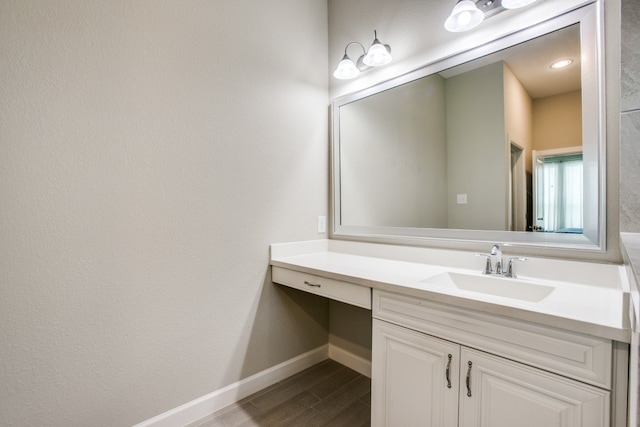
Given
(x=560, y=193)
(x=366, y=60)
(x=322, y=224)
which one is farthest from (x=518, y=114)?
(x=322, y=224)

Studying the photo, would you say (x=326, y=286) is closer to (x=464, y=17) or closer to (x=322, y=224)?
(x=322, y=224)

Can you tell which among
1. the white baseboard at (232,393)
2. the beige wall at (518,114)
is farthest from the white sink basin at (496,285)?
the white baseboard at (232,393)

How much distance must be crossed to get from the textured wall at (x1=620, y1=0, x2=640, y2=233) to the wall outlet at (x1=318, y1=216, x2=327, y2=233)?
61.0 inches

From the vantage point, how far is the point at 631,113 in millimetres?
905

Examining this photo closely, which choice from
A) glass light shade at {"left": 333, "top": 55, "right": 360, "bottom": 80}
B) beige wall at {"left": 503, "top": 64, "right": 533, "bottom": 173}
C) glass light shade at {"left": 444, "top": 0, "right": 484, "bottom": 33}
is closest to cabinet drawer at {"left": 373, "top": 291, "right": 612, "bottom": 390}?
beige wall at {"left": 503, "top": 64, "right": 533, "bottom": 173}

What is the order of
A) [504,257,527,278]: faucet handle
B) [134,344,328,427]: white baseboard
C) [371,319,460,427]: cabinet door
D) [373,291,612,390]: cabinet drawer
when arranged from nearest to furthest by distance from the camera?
1. [373,291,612,390]: cabinet drawer
2. [371,319,460,427]: cabinet door
3. [504,257,527,278]: faucet handle
4. [134,344,328,427]: white baseboard

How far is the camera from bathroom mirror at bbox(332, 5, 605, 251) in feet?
3.99

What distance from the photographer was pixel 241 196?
1729 millimetres

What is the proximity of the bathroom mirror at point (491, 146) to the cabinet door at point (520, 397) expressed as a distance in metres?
0.62

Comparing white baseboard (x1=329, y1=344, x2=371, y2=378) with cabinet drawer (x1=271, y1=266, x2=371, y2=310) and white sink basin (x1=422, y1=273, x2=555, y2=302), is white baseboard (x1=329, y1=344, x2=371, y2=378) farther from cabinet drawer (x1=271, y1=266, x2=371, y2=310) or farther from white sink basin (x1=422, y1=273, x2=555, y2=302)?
white sink basin (x1=422, y1=273, x2=555, y2=302)

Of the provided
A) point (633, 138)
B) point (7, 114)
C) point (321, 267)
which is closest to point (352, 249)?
point (321, 267)

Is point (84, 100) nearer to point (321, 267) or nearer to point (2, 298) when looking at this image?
point (2, 298)

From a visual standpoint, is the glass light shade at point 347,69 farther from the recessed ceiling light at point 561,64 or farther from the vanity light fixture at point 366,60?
the recessed ceiling light at point 561,64

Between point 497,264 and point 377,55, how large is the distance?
4.37 feet
